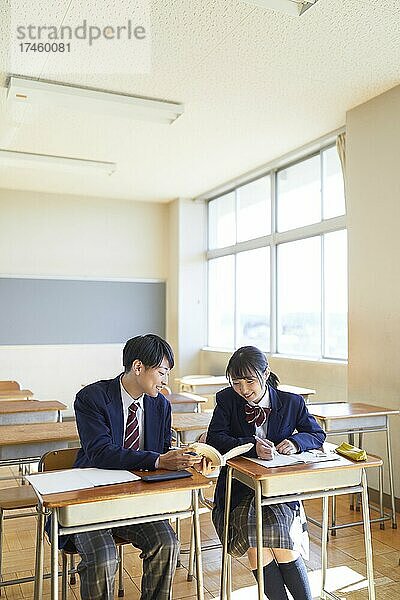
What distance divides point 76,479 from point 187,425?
1.55 metres

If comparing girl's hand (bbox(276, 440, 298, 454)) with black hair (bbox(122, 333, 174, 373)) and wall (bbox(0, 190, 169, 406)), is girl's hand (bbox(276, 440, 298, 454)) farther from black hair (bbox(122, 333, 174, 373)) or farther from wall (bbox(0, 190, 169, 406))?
wall (bbox(0, 190, 169, 406))

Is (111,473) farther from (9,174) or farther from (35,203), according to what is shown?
(35,203)

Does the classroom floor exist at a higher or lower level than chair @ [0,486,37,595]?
lower

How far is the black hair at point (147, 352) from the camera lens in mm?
2411

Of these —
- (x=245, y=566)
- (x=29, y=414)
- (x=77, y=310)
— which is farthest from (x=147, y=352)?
(x=77, y=310)

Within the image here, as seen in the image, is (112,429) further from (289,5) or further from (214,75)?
(214,75)

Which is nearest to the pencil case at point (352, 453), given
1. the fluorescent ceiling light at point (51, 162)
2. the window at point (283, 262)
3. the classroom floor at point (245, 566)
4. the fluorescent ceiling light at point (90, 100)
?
the classroom floor at point (245, 566)

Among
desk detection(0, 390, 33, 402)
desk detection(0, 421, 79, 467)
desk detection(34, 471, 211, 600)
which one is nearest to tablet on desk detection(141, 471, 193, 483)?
desk detection(34, 471, 211, 600)

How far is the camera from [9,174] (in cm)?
702

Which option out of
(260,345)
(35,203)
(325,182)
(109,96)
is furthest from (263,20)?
(35,203)

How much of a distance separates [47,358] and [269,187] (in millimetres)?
3616

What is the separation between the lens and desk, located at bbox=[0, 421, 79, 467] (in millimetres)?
3102

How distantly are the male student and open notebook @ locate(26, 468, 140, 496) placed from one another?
0.18 feet

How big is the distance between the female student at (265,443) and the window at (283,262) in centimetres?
305
